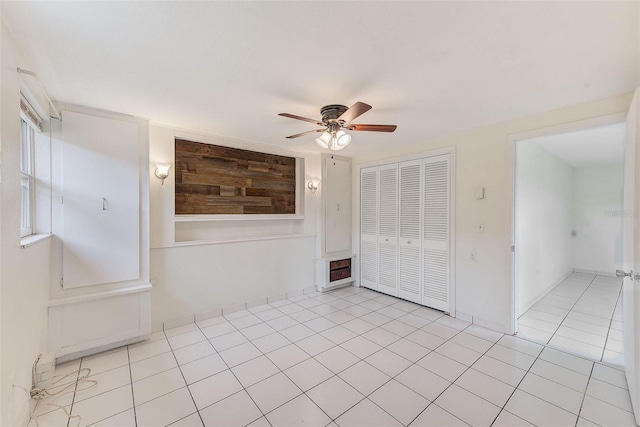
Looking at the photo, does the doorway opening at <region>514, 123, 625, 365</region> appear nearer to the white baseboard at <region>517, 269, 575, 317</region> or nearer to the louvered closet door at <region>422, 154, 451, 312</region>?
the white baseboard at <region>517, 269, 575, 317</region>

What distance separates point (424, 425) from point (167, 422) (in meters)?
1.72

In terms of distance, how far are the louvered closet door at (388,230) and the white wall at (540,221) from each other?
1585 millimetres

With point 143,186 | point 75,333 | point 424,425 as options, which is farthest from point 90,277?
point 424,425

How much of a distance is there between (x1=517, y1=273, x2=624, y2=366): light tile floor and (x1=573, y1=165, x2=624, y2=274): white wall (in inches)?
31.1

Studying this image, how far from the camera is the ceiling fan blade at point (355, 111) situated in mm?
1959

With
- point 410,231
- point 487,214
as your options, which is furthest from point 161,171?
point 487,214

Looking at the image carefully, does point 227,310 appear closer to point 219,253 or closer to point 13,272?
point 219,253

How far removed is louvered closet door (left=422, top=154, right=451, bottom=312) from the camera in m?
3.58

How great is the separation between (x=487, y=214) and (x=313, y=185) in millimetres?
2556

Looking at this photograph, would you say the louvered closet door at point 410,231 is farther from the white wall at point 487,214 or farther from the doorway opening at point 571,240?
the doorway opening at point 571,240

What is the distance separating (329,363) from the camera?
2.46 m

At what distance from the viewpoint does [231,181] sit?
149 inches

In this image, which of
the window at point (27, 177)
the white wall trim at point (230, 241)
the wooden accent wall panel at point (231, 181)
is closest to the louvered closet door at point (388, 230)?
the white wall trim at point (230, 241)

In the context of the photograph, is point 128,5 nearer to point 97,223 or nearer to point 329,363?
point 97,223
